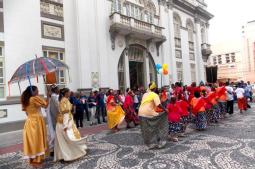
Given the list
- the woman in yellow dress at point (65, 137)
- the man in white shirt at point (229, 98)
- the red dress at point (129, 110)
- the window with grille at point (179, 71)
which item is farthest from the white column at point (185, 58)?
the woman in yellow dress at point (65, 137)

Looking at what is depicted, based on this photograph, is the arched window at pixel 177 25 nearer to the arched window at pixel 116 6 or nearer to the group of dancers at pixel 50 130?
the arched window at pixel 116 6

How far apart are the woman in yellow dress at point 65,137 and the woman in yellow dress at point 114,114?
336cm

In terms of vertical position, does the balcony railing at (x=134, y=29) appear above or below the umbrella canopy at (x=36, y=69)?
above

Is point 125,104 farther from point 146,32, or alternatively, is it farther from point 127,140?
point 146,32

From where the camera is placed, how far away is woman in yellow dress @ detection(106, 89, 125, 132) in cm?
927

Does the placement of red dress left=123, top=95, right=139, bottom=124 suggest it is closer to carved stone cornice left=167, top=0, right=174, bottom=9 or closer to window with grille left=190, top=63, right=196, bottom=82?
carved stone cornice left=167, top=0, right=174, bottom=9

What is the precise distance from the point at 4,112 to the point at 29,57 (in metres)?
2.80

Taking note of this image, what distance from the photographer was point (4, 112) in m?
11.1

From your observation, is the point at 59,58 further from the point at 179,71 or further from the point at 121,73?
the point at 179,71

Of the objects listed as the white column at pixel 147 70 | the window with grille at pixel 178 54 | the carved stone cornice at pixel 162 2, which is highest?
the carved stone cornice at pixel 162 2

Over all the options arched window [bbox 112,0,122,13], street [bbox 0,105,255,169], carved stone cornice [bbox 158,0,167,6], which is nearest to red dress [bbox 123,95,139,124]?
street [bbox 0,105,255,169]

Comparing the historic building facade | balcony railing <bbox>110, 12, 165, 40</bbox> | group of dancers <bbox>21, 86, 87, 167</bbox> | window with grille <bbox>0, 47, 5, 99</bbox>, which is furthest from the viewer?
the historic building facade

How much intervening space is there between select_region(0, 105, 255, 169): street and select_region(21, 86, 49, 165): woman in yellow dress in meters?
0.44

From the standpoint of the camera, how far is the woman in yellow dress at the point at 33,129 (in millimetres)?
5289
